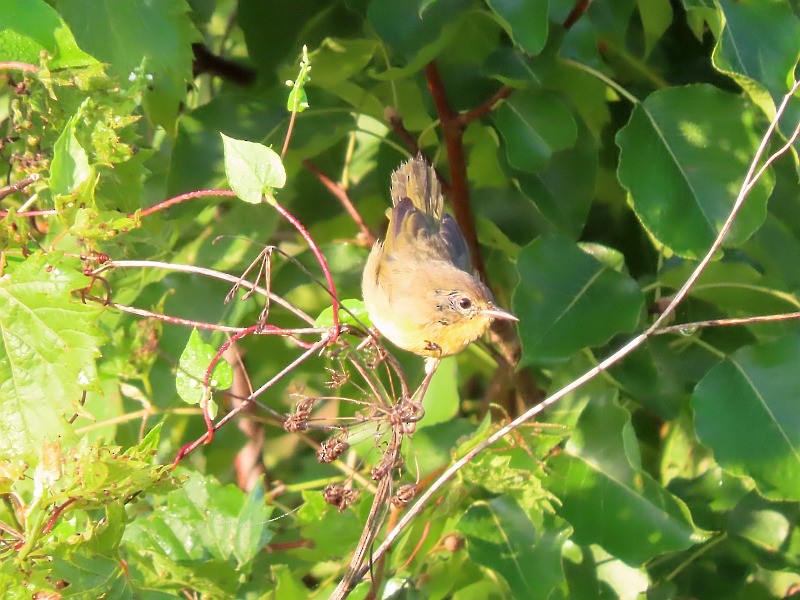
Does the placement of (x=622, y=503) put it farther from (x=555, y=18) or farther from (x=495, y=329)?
(x=555, y=18)

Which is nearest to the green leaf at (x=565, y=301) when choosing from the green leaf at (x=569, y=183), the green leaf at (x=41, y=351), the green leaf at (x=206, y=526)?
the green leaf at (x=569, y=183)

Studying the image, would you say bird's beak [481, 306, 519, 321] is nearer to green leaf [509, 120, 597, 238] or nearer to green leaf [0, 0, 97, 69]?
green leaf [509, 120, 597, 238]

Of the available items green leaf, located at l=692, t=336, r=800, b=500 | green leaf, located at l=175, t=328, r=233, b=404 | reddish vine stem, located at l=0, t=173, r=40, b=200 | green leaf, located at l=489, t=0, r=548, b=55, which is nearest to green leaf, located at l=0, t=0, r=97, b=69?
reddish vine stem, located at l=0, t=173, r=40, b=200

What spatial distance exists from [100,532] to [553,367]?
1.30 meters

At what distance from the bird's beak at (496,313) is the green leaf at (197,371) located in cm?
80

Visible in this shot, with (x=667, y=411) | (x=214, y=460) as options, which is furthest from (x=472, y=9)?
(x=214, y=460)

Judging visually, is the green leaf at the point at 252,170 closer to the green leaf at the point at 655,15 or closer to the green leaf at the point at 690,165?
the green leaf at the point at 690,165

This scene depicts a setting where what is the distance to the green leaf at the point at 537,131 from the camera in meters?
2.13

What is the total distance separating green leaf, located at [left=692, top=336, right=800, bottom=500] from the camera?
1981mm

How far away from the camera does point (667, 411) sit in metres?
2.36

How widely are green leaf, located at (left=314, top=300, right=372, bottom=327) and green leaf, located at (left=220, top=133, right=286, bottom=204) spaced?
0.71ft

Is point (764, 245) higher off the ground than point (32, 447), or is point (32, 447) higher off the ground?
point (32, 447)

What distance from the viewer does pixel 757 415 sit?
2049mm

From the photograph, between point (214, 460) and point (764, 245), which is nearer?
point (764, 245)
